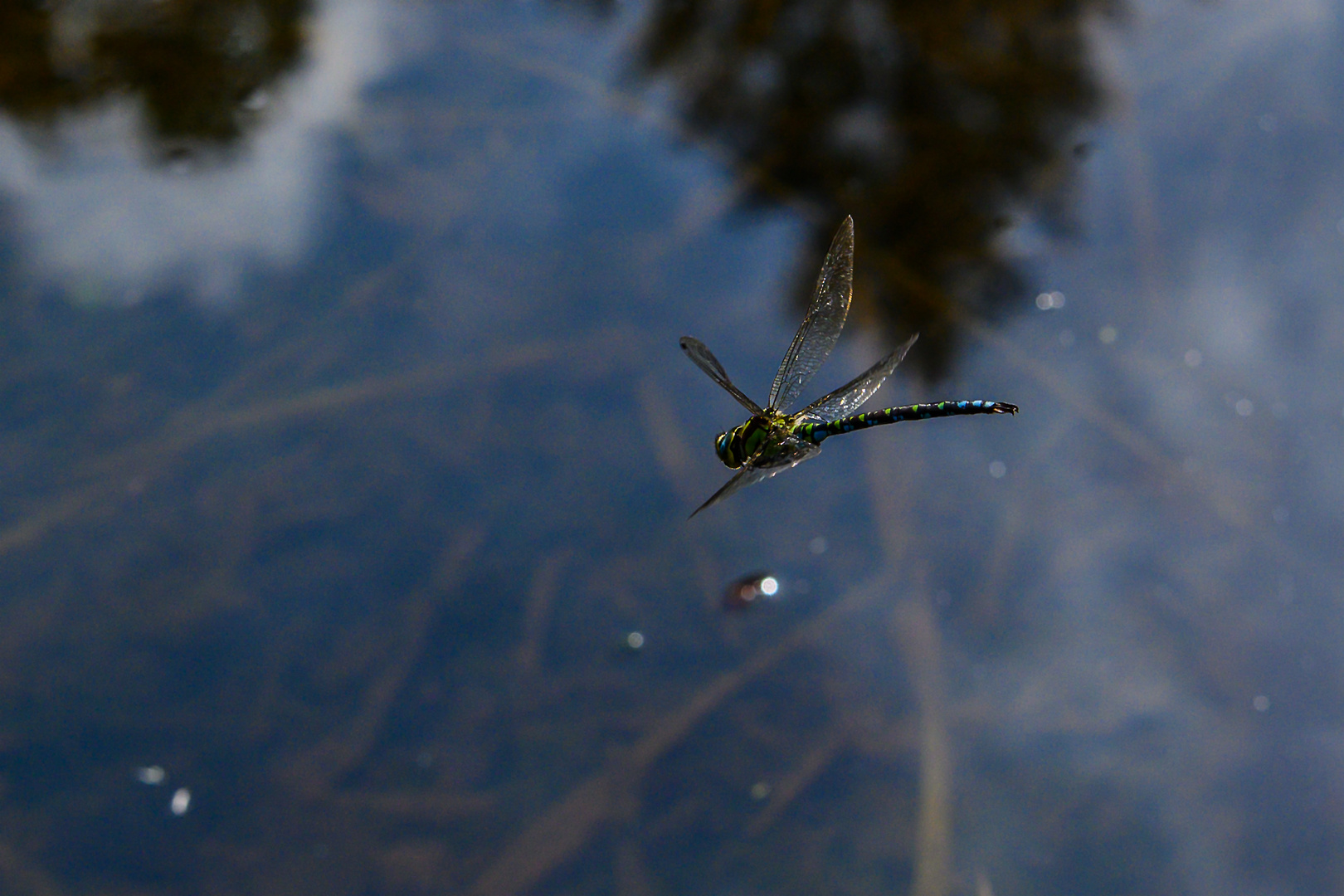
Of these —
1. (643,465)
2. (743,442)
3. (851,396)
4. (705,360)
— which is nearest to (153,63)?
(643,465)

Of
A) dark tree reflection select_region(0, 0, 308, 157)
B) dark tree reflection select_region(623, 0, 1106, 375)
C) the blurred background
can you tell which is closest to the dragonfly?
the blurred background

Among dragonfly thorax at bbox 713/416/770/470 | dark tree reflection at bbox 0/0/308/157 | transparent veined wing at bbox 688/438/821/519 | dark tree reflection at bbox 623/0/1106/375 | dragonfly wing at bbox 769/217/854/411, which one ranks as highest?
dark tree reflection at bbox 0/0/308/157

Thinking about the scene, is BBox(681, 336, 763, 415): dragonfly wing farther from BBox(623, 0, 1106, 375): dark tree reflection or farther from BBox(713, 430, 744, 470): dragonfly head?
BBox(623, 0, 1106, 375): dark tree reflection

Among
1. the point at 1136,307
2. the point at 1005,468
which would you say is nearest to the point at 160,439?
the point at 1005,468

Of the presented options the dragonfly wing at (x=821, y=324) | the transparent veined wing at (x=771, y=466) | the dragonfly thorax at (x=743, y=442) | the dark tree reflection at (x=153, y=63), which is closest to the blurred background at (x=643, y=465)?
the dark tree reflection at (x=153, y=63)

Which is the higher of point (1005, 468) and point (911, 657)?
point (1005, 468)

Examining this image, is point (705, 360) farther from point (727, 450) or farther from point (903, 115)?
point (903, 115)

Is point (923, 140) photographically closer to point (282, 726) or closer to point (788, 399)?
point (788, 399)
